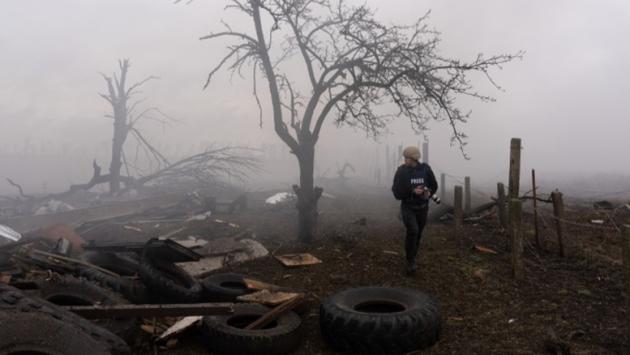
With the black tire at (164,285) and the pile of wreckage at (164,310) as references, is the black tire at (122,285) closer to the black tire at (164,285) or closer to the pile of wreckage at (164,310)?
the pile of wreckage at (164,310)

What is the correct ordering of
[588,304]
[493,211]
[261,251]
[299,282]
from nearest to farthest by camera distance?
[588,304] → [299,282] → [261,251] → [493,211]

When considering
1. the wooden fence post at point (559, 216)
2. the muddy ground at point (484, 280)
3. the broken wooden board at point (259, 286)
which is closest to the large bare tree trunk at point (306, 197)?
the muddy ground at point (484, 280)

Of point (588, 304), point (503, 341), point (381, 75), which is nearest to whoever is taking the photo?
point (503, 341)

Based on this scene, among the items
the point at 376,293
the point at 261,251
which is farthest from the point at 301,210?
the point at 376,293

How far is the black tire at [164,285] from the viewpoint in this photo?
228 inches

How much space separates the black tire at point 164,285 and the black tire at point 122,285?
0.20m

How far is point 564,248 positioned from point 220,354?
6.53 m

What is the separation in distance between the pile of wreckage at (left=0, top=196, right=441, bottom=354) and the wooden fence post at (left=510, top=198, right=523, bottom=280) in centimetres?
208

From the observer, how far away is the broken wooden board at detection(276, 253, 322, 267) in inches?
306

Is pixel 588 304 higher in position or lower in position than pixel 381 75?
lower

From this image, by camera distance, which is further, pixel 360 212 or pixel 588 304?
pixel 360 212

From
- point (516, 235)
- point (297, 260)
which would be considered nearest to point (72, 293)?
point (297, 260)

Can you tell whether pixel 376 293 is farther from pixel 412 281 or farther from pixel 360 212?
pixel 360 212

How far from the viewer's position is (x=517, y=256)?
21.8 ft
